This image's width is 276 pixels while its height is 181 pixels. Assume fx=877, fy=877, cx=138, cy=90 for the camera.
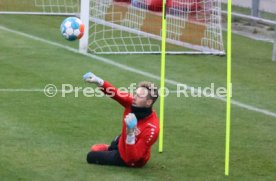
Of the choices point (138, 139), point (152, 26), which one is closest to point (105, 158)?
point (138, 139)

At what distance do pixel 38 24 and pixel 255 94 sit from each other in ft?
25.6

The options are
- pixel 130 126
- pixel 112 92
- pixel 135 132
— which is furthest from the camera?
pixel 112 92

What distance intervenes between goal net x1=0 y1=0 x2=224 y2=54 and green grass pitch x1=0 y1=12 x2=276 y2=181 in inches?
23.3

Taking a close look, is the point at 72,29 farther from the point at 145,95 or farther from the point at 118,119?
the point at 145,95

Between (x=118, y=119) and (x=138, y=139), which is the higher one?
(x=138, y=139)

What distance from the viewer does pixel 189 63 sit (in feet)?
53.1

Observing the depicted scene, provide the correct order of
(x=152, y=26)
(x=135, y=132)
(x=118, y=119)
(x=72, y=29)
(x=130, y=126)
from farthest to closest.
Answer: (x=152, y=26) < (x=72, y=29) < (x=118, y=119) < (x=135, y=132) < (x=130, y=126)

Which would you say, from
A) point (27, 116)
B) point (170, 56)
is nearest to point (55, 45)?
point (170, 56)

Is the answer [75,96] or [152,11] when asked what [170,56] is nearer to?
[152,11]

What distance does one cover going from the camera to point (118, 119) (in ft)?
38.3

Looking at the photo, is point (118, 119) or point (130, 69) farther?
point (130, 69)

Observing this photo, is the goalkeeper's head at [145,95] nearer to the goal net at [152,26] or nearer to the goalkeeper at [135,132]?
the goalkeeper at [135,132]

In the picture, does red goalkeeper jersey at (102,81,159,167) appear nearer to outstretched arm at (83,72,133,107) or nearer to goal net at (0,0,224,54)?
outstretched arm at (83,72,133,107)

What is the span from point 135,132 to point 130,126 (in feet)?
0.99
